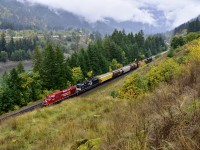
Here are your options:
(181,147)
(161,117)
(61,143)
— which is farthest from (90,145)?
(181,147)

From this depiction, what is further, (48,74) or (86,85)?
(48,74)

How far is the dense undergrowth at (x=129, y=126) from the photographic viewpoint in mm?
4926

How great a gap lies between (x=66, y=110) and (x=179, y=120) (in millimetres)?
12345

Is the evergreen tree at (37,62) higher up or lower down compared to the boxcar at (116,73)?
higher up

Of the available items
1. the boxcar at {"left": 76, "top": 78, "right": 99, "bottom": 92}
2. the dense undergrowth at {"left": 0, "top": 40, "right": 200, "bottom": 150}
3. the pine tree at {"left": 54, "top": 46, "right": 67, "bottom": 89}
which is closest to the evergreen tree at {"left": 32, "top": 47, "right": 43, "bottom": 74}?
the pine tree at {"left": 54, "top": 46, "right": 67, "bottom": 89}

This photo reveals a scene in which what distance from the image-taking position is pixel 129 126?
21.2 feet

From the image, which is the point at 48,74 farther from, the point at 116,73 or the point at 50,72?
the point at 116,73

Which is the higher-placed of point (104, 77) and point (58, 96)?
point (104, 77)

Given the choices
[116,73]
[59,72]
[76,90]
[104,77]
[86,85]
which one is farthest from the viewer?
[116,73]

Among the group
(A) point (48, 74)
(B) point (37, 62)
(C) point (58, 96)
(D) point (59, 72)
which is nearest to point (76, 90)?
(C) point (58, 96)

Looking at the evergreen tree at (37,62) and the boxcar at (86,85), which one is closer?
the boxcar at (86,85)

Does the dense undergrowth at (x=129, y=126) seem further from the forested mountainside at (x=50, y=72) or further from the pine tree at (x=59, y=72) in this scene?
the pine tree at (x=59, y=72)

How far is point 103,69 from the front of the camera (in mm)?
80188

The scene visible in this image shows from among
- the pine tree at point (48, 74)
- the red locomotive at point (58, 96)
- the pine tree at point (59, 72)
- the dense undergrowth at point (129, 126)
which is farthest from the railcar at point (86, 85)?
the dense undergrowth at point (129, 126)
